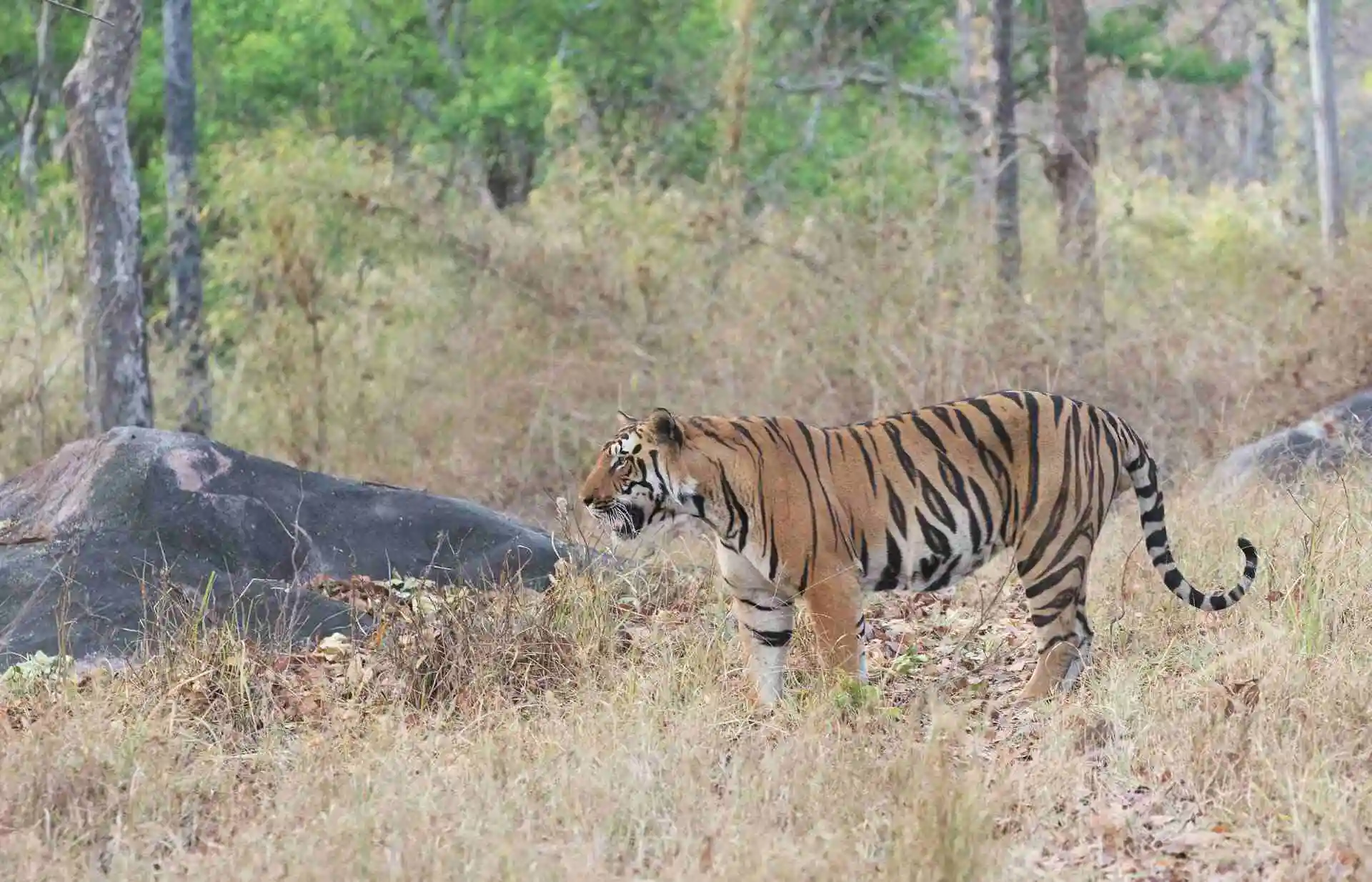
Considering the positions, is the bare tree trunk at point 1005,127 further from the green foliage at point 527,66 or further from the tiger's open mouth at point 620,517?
the tiger's open mouth at point 620,517

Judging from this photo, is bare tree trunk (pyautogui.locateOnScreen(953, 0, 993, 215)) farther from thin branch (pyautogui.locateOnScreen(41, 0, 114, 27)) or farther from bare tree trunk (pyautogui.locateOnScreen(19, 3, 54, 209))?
bare tree trunk (pyautogui.locateOnScreen(19, 3, 54, 209))

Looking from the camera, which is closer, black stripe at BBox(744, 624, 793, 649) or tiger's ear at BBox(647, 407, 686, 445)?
tiger's ear at BBox(647, 407, 686, 445)

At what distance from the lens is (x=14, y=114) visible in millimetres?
26719

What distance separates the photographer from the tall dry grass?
13531 mm

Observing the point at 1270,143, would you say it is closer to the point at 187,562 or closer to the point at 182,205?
the point at 182,205

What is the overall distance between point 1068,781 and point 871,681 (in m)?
1.57

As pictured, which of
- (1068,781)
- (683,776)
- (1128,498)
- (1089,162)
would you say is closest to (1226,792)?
(1068,781)

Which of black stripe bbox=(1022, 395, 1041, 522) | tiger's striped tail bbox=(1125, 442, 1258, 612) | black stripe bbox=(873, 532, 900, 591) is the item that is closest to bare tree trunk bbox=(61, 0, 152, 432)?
black stripe bbox=(873, 532, 900, 591)

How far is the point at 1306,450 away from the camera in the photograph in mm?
10680

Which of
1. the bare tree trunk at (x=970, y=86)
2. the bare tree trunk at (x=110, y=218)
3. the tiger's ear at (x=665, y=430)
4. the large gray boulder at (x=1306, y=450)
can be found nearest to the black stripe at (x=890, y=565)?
the tiger's ear at (x=665, y=430)

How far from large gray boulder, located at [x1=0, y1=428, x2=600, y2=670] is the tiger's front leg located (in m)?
1.20

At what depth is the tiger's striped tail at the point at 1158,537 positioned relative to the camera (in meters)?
6.66

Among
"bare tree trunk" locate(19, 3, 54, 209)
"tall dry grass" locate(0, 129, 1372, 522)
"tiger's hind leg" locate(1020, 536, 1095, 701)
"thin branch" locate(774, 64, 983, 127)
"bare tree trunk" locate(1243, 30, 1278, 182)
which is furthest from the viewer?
"bare tree trunk" locate(1243, 30, 1278, 182)

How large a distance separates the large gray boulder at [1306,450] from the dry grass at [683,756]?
8.94 ft
